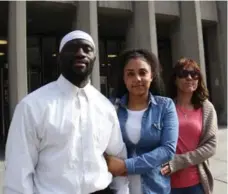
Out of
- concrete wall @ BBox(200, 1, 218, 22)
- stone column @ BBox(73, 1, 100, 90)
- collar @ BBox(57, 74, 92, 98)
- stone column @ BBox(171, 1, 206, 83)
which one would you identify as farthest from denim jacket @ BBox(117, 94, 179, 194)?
concrete wall @ BBox(200, 1, 218, 22)

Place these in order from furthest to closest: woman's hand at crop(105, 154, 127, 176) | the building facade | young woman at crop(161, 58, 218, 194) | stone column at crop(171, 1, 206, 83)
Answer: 1. stone column at crop(171, 1, 206, 83)
2. the building facade
3. young woman at crop(161, 58, 218, 194)
4. woman's hand at crop(105, 154, 127, 176)

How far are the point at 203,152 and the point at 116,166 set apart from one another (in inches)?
40.7

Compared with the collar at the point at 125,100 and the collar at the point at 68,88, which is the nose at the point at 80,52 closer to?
the collar at the point at 68,88

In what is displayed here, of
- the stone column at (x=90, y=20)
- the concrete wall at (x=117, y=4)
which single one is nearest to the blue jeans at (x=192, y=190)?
the stone column at (x=90, y=20)

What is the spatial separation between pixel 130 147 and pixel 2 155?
24.1 ft

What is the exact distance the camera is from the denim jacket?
2.06 m

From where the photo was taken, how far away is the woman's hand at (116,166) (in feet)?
6.51

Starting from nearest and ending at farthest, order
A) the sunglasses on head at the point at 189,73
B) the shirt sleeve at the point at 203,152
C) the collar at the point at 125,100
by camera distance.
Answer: the collar at the point at 125,100, the shirt sleeve at the point at 203,152, the sunglasses on head at the point at 189,73

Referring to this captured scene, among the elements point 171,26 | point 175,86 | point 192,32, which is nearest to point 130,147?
point 175,86

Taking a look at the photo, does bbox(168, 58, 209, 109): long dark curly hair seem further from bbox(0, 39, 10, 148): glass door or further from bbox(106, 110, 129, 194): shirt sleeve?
bbox(0, 39, 10, 148): glass door

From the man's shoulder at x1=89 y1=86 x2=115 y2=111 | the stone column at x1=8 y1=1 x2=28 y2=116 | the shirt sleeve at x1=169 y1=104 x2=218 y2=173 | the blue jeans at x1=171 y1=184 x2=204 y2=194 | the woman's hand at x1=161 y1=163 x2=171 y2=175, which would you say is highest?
the stone column at x1=8 y1=1 x2=28 y2=116

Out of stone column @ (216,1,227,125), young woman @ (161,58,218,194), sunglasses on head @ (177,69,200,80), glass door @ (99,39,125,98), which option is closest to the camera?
young woman @ (161,58,218,194)

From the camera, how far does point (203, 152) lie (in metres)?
2.71

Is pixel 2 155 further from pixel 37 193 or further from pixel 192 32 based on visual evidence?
pixel 192 32
